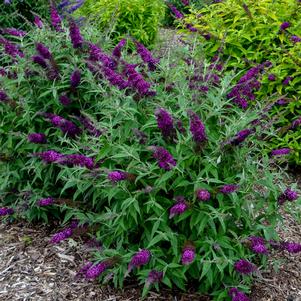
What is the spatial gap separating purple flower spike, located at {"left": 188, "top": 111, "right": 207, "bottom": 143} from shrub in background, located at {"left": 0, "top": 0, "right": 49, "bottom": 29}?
4.79 metres

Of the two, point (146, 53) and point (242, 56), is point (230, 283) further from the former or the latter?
point (242, 56)

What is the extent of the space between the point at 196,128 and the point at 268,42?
9.15 feet

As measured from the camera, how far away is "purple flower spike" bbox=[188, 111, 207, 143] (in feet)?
9.63

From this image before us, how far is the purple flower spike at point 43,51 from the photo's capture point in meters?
3.75

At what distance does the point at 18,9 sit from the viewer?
24.1 ft

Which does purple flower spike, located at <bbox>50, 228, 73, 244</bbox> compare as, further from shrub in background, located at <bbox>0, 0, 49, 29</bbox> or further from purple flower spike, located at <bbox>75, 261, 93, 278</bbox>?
shrub in background, located at <bbox>0, 0, 49, 29</bbox>

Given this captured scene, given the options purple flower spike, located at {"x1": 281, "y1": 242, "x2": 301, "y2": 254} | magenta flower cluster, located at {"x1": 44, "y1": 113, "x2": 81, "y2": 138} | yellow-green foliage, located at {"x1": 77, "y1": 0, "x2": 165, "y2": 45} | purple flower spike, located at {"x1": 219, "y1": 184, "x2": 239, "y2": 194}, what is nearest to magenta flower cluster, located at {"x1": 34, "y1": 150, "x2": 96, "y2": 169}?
magenta flower cluster, located at {"x1": 44, "y1": 113, "x2": 81, "y2": 138}

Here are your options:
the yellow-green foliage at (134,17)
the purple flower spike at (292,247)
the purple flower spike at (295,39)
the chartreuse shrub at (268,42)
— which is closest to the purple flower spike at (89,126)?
the purple flower spike at (292,247)

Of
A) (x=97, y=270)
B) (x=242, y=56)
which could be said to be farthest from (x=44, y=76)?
(x=242, y=56)

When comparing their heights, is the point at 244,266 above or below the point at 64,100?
below

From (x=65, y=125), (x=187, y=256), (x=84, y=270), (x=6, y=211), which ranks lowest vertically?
(x=6, y=211)

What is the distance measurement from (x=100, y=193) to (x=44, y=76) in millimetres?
1091

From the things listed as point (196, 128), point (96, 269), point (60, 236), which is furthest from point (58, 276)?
point (196, 128)

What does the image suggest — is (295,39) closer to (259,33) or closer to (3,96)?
(259,33)
